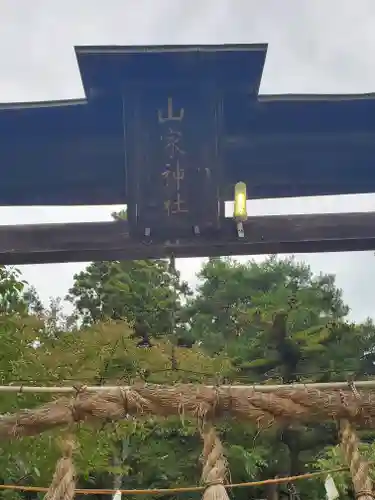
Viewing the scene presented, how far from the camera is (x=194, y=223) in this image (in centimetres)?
373

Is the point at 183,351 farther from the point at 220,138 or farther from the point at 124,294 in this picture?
the point at 220,138

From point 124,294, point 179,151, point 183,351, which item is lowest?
point 179,151

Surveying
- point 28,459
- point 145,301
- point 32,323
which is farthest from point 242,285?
point 28,459

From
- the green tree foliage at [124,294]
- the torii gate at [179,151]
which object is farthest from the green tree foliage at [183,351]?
the torii gate at [179,151]

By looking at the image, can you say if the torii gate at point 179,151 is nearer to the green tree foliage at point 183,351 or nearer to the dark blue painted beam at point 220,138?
the dark blue painted beam at point 220,138

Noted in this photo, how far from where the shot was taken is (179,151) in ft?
12.2

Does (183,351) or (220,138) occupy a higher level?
(183,351)

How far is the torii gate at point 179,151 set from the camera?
3.56 meters

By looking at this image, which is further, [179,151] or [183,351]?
[183,351]

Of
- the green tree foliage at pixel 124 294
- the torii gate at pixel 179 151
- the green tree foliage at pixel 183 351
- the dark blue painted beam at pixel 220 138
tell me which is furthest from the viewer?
the green tree foliage at pixel 124 294

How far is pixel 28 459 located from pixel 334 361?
897 centimetres

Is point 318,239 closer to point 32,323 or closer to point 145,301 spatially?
point 32,323

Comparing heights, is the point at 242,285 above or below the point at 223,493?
above

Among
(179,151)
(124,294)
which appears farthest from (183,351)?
(179,151)
